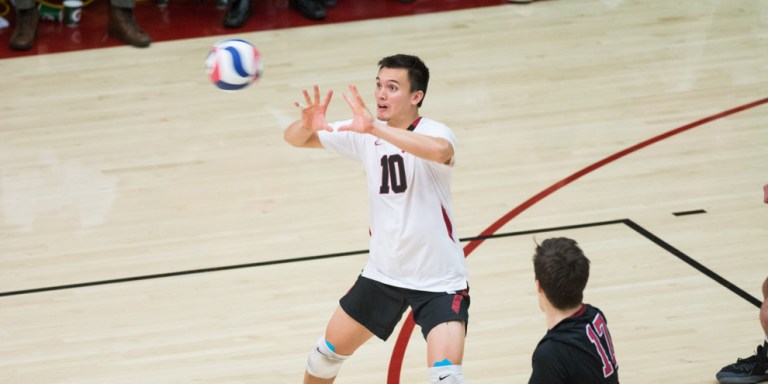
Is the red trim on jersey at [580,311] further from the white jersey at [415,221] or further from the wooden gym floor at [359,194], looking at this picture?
the wooden gym floor at [359,194]

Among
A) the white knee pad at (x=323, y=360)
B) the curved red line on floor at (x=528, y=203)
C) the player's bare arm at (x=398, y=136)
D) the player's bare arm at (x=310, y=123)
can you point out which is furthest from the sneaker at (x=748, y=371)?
the player's bare arm at (x=310, y=123)

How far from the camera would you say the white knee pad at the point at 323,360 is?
5.49m

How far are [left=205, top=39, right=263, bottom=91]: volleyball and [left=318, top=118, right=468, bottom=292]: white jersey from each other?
78cm

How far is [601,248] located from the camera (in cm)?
784

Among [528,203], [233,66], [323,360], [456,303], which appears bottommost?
[528,203]

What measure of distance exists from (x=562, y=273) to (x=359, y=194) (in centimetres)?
495

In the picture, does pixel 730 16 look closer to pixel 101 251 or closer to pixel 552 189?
pixel 552 189

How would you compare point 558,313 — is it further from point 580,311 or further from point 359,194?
point 359,194

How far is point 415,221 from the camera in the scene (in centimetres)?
528

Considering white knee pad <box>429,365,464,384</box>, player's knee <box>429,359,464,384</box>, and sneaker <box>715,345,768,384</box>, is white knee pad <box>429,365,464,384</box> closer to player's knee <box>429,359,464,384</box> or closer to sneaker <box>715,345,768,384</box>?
player's knee <box>429,359,464,384</box>

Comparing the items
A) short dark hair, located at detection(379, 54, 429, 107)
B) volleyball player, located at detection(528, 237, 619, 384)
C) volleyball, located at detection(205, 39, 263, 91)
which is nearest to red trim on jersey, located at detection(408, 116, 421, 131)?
short dark hair, located at detection(379, 54, 429, 107)

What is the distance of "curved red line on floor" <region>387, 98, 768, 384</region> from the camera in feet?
21.6

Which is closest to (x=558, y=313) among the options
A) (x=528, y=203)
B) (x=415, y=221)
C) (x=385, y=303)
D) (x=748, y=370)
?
(x=415, y=221)

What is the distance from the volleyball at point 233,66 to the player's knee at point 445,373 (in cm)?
190
